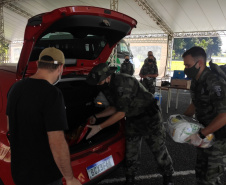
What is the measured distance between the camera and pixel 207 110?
173 centimetres

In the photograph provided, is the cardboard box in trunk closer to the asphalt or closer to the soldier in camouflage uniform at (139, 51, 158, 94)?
the soldier in camouflage uniform at (139, 51, 158, 94)

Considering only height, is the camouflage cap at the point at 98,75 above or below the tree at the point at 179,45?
below

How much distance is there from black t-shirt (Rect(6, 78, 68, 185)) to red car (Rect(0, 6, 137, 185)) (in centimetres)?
40

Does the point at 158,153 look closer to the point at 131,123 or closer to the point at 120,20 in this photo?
the point at 131,123

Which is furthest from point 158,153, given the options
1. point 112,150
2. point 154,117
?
point 112,150

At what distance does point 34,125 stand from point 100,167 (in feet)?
3.21

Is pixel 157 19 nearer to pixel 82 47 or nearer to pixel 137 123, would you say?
pixel 82 47

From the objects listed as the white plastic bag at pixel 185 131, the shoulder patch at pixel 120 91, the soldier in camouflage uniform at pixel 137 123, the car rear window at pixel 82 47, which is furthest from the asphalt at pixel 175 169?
the car rear window at pixel 82 47

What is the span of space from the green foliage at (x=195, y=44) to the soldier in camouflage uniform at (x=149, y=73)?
3555cm

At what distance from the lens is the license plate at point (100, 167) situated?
1.66m

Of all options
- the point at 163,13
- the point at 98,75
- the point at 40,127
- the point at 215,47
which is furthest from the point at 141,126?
the point at 215,47

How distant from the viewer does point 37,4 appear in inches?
487

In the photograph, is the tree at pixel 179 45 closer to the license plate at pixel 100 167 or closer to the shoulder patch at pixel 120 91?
the shoulder patch at pixel 120 91

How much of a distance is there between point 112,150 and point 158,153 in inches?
21.7
